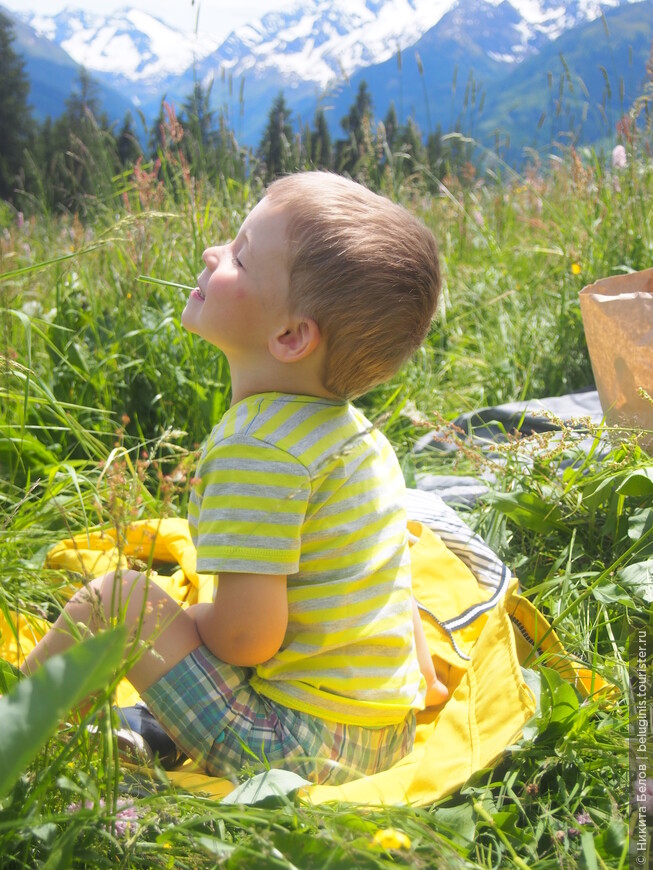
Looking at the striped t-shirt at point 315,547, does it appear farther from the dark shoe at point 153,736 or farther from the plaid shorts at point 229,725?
the dark shoe at point 153,736

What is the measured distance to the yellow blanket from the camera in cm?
127

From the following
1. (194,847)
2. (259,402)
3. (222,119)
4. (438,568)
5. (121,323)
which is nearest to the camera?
(194,847)

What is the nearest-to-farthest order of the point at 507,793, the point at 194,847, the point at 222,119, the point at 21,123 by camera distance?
the point at 194,847, the point at 507,793, the point at 222,119, the point at 21,123

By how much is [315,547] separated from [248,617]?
6.7 inches

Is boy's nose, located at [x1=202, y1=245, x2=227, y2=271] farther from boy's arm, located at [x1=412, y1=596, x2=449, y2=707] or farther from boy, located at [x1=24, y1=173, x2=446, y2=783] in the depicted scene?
boy's arm, located at [x1=412, y1=596, x2=449, y2=707]

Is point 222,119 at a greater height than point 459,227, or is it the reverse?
point 222,119

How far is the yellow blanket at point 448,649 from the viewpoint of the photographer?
4.16 feet

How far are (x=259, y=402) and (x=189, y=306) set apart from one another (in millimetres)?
300

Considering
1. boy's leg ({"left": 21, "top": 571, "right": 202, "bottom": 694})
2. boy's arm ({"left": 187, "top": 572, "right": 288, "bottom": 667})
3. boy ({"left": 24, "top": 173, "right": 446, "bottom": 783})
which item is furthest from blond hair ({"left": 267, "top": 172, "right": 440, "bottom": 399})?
boy's leg ({"left": 21, "top": 571, "right": 202, "bottom": 694})

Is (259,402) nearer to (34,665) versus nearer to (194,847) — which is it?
(34,665)

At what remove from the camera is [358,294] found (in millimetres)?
1332

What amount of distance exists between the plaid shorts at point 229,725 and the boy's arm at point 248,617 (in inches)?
2.1

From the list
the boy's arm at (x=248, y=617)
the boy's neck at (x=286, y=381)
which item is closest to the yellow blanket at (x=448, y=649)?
the boy's arm at (x=248, y=617)

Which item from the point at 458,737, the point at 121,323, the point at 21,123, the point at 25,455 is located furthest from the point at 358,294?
the point at 21,123
